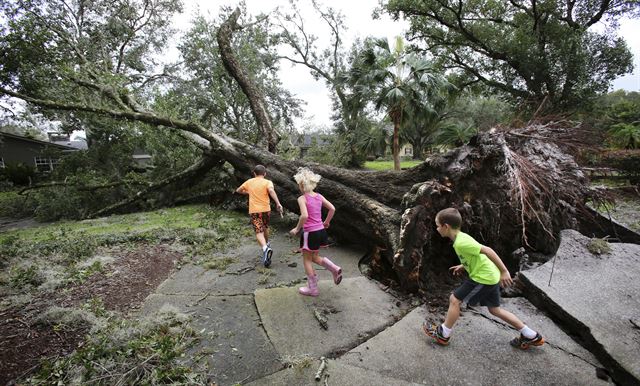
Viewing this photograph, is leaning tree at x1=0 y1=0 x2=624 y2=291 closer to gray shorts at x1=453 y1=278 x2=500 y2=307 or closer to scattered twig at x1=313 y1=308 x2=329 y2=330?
gray shorts at x1=453 y1=278 x2=500 y2=307

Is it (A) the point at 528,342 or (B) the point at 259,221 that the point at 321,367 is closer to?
(A) the point at 528,342

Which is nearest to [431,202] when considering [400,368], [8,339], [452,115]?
[400,368]

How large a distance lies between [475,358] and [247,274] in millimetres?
2910

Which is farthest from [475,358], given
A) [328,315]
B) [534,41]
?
[534,41]

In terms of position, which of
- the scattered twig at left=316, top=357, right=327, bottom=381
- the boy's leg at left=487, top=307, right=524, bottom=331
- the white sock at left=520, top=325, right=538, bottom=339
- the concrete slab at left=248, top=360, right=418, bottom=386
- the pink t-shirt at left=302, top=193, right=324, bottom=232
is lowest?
the concrete slab at left=248, top=360, right=418, bottom=386

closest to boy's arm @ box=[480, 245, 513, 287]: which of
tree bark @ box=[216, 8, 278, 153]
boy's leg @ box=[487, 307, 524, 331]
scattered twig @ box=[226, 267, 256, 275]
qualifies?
boy's leg @ box=[487, 307, 524, 331]

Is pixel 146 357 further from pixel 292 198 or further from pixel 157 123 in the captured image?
pixel 157 123

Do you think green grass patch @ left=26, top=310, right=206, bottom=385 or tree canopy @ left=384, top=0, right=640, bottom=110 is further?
tree canopy @ left=384, top=0, right=640, bottom=110

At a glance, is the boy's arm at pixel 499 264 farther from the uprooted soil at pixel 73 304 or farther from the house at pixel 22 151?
the house at pixel 22 151

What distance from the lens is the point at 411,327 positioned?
9.45ft

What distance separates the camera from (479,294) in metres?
2.61

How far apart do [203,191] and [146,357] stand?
28.1 feet

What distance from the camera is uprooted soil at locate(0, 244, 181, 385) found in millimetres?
2447

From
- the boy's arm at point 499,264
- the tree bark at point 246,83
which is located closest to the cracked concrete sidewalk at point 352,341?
the boy's arm at point 499,264
